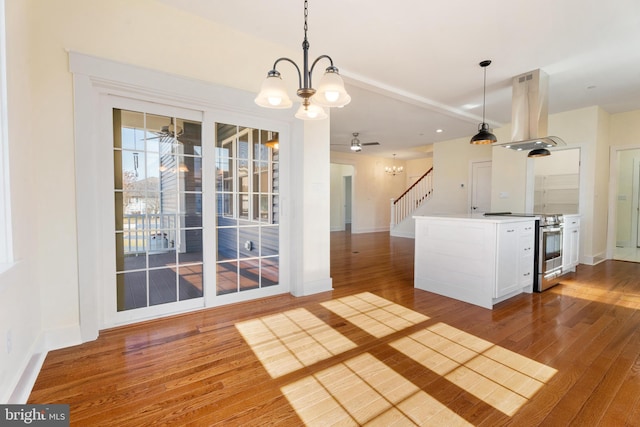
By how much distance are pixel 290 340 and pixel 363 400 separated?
0.90 meters

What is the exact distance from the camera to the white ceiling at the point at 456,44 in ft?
8.86

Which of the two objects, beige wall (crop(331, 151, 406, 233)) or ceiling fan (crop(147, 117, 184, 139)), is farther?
beige wall (crop(331, 151, 406, 233))

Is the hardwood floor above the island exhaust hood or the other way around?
the other way around

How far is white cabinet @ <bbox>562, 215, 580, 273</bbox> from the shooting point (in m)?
4.45

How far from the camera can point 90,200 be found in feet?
7.72

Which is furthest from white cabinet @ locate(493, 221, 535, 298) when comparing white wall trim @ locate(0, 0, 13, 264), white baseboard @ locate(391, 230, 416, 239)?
white baseboard @ locate(391, 230, 416, 239)

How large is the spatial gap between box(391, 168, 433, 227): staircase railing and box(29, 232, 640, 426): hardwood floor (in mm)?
6490

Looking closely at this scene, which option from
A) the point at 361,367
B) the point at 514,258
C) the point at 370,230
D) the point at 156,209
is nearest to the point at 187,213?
the point at 156,209

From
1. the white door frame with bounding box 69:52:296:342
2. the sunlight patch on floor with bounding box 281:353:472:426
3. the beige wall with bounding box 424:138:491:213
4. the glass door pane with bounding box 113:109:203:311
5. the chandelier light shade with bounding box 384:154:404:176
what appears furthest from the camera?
the chandelier light shade with bounding box 384:154:404:176

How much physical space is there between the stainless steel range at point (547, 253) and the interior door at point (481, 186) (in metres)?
3.72

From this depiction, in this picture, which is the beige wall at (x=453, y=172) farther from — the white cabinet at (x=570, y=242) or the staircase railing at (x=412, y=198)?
the white cabinet at (x=570, y=242)

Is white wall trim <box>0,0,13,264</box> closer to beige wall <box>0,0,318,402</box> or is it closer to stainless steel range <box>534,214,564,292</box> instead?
beige wall <box>0,0,318,402</box>

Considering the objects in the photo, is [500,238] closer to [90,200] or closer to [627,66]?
[627,66]

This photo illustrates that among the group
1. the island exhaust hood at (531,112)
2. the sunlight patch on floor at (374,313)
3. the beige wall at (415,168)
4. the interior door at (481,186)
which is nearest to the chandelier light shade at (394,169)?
the beige wall at (415,168)
